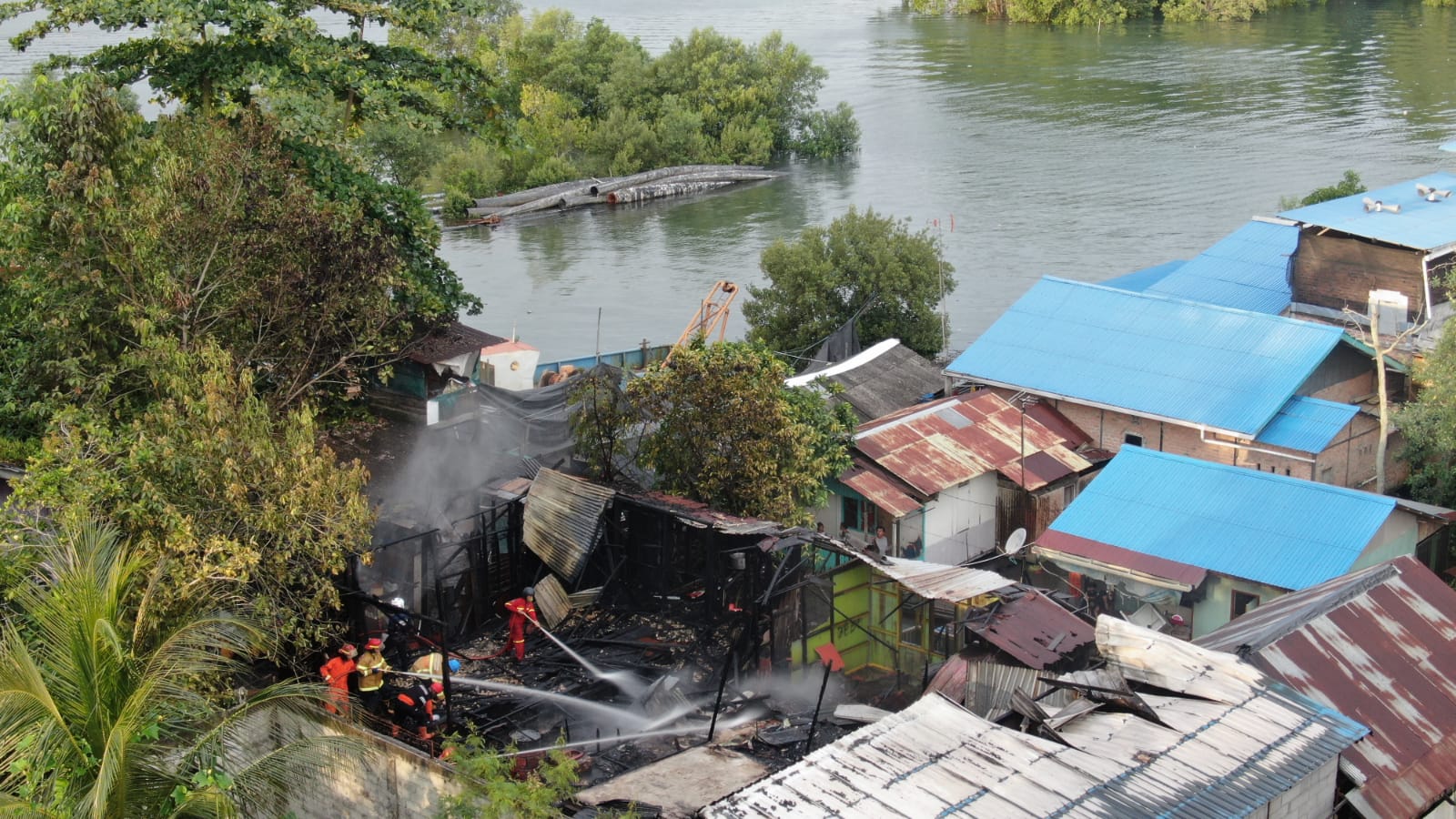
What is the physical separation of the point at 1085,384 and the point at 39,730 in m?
19.1

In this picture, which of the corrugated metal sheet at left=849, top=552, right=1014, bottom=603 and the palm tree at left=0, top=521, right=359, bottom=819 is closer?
the palm tree at left=0, top=521, right=359, bottom=819

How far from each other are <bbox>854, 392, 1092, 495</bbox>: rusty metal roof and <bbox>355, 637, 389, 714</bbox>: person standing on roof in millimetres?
10069

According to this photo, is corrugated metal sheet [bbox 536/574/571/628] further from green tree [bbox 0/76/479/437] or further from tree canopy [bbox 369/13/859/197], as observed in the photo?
tree canopy [bbox 369/13/859/197]

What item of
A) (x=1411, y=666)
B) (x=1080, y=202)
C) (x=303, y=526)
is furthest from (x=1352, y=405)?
(x=1080, y=202)

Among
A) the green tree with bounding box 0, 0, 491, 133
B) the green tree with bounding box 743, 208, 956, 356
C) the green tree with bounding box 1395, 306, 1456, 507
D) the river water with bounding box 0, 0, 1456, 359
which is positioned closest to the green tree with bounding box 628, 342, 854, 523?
the green tree with bounding box 0, 0, 491, 133

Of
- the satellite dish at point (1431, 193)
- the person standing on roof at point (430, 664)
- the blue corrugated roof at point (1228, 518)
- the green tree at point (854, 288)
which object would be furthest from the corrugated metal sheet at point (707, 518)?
the satellite dish at point (1431, 193)

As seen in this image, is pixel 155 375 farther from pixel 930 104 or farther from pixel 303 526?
pixel 930 104

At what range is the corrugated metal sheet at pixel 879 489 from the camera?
20.3 metres

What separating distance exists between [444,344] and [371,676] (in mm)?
7487

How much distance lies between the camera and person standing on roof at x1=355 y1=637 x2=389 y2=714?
12234 mm

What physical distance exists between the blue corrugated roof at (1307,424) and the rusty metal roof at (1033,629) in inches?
397

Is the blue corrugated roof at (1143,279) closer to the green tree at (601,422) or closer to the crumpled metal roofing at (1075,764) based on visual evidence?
the green tree at (601,422)

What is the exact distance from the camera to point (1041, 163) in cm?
5097

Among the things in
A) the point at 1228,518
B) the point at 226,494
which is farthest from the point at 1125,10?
the point at 226,494
